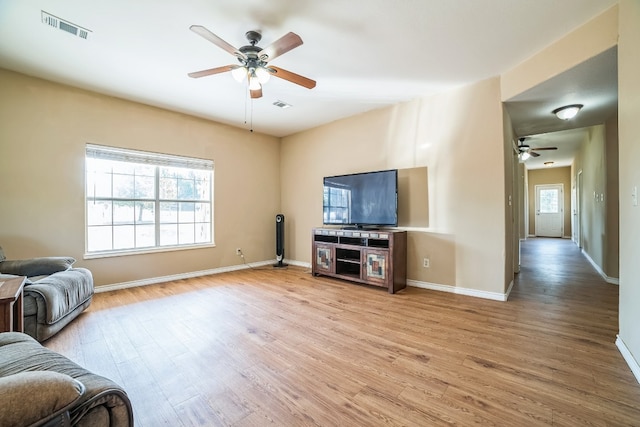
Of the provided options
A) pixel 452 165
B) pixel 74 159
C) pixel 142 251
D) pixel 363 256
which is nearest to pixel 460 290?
pixel 363 256

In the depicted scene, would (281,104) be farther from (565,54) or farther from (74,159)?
(565,54)

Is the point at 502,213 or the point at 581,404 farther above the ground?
the point at 502,213

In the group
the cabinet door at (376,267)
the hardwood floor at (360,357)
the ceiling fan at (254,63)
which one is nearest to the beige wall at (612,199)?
the hardwood floor at (360,357)

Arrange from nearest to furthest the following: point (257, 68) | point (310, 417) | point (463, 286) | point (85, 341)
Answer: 1. point (310, 417)
2. point (85, 341)
3. point (257, 68)
4. point (463, 286)

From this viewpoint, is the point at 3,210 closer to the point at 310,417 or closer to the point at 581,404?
the point at 310,417

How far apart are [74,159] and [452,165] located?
504cm

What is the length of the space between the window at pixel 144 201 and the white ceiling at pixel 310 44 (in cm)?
99

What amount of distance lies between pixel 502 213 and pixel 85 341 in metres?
4.49

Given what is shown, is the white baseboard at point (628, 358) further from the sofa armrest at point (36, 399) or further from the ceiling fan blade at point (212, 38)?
the ceiling fan blade at point (212, 38)

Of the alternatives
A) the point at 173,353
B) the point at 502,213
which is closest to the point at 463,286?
the point at 502,213

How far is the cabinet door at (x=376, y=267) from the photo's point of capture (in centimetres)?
373

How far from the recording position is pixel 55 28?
2418mm

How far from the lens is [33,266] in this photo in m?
2.81

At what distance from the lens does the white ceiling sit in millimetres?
2182
